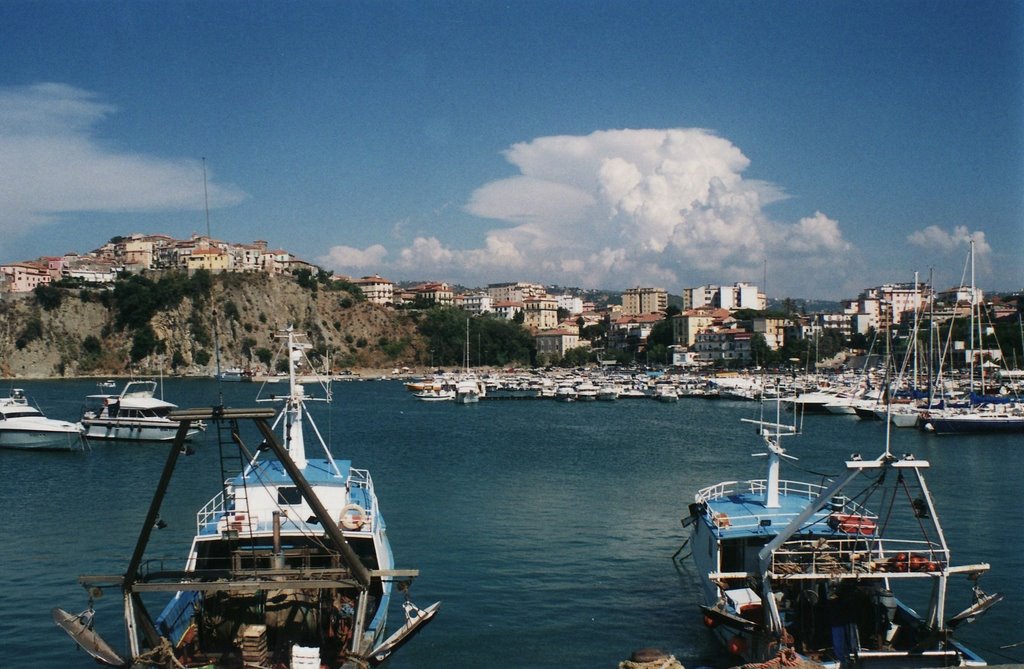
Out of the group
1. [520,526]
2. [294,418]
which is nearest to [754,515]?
[294,418]

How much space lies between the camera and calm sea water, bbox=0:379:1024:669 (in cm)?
1895

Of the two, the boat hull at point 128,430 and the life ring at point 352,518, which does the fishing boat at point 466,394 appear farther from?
the life ring at point 352,518

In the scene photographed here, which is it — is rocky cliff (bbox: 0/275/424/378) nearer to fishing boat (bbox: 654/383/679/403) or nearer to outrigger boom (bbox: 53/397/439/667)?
fishing boat (bbox: 654/383/679/403)

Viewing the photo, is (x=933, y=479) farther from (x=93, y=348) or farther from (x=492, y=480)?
(x=93, y=348)

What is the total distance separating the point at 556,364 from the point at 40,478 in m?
136

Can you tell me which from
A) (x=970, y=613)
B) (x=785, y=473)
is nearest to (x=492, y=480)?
(x=785, y=473)

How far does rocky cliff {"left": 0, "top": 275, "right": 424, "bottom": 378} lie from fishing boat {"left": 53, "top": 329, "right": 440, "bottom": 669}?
121210 mm

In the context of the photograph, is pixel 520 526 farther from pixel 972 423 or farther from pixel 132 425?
pixel 972 423

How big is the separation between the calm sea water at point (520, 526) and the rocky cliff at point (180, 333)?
296ft

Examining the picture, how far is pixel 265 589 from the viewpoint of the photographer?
14.2 metres

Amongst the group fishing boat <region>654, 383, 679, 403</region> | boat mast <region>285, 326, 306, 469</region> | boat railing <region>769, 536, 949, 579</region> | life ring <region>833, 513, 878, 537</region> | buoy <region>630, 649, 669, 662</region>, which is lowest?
fishing boat <region>654, 383, 679, 403</region>

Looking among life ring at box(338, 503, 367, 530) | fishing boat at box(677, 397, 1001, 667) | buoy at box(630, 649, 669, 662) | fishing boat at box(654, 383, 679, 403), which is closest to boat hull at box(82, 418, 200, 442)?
life ring at box(338, 503, 367, 530)

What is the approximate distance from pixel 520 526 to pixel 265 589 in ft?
52.9

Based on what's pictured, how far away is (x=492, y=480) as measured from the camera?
4038 cm
